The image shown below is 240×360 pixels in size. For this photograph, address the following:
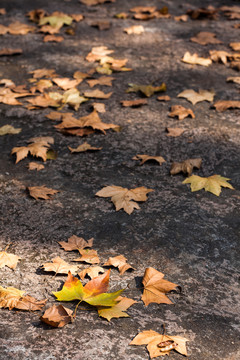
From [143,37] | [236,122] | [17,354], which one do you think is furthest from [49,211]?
[143,37]

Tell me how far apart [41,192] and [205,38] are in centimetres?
292

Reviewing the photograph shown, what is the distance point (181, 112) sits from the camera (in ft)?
10.2

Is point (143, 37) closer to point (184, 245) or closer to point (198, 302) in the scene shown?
point (184, 245)

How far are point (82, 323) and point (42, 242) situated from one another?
21.3 inches

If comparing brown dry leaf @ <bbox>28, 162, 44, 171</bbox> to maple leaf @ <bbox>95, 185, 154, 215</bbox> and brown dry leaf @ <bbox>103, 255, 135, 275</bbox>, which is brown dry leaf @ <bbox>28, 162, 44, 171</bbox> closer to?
maple leaf @ <bbox>95, 185, 154, 215</bbox>

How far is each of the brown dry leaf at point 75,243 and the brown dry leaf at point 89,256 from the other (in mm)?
30

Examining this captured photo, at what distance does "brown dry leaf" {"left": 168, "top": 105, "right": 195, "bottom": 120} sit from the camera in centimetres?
308

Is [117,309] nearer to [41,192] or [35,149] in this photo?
[41,192]

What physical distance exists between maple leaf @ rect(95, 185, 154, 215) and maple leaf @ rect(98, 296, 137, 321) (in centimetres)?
61

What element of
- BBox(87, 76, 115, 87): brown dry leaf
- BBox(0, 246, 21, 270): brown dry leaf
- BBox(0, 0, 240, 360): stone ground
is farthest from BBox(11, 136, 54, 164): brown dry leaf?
BBox(87, 76, 115, 87): brown dry leaf

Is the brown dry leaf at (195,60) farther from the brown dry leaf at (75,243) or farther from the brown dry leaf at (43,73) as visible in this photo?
the brown dry leaf at (75,243)

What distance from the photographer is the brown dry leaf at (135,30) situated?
457 centimetres

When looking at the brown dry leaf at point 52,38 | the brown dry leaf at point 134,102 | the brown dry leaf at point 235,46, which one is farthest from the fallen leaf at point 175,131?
the brown dry leaf at point 52,38

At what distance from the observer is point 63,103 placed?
3.26 metres
